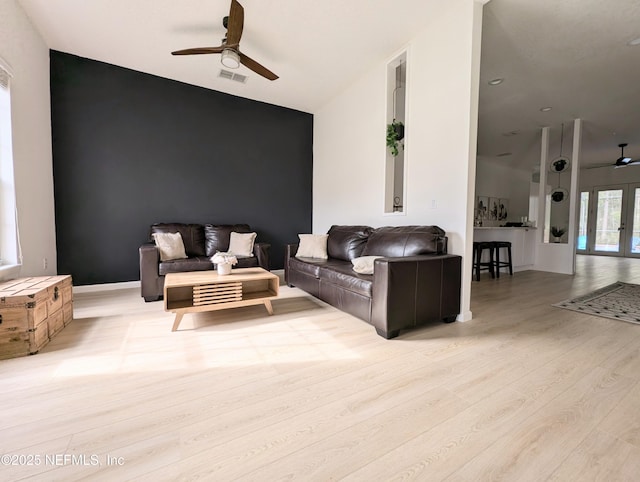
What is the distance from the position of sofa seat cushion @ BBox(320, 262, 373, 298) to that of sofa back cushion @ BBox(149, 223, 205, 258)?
2.08 metres

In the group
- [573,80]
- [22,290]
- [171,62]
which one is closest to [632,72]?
[573,80]

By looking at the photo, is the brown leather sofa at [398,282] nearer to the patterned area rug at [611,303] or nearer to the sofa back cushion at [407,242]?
the sofa back cushion at [407,242]

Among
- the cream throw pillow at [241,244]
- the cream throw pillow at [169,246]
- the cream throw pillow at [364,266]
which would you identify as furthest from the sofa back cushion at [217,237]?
the cream throw pillow at [364,266]

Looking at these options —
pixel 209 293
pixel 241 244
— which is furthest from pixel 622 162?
pixel 209 293

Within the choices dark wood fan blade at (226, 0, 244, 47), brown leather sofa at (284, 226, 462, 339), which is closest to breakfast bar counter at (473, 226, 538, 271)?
brown leather sofa at (284, 226, 462, 339)

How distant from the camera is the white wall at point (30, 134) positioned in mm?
2695

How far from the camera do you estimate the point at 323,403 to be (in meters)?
1.48

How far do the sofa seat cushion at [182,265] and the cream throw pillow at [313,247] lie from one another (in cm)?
123

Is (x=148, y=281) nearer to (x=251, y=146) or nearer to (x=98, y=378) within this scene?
(x=98, y=378)

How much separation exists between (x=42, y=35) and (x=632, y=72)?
24.2 feet

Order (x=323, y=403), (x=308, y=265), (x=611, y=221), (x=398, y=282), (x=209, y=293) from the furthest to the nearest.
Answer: (x=611, y=221) → (x=308, y=265) → (x=209, y=293) → (x=398, y=282) → (x=323, y=403)

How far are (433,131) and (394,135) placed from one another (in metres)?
0.71

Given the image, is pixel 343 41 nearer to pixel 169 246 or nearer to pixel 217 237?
pixel 217 237

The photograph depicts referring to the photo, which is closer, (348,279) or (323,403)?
(323,403)
